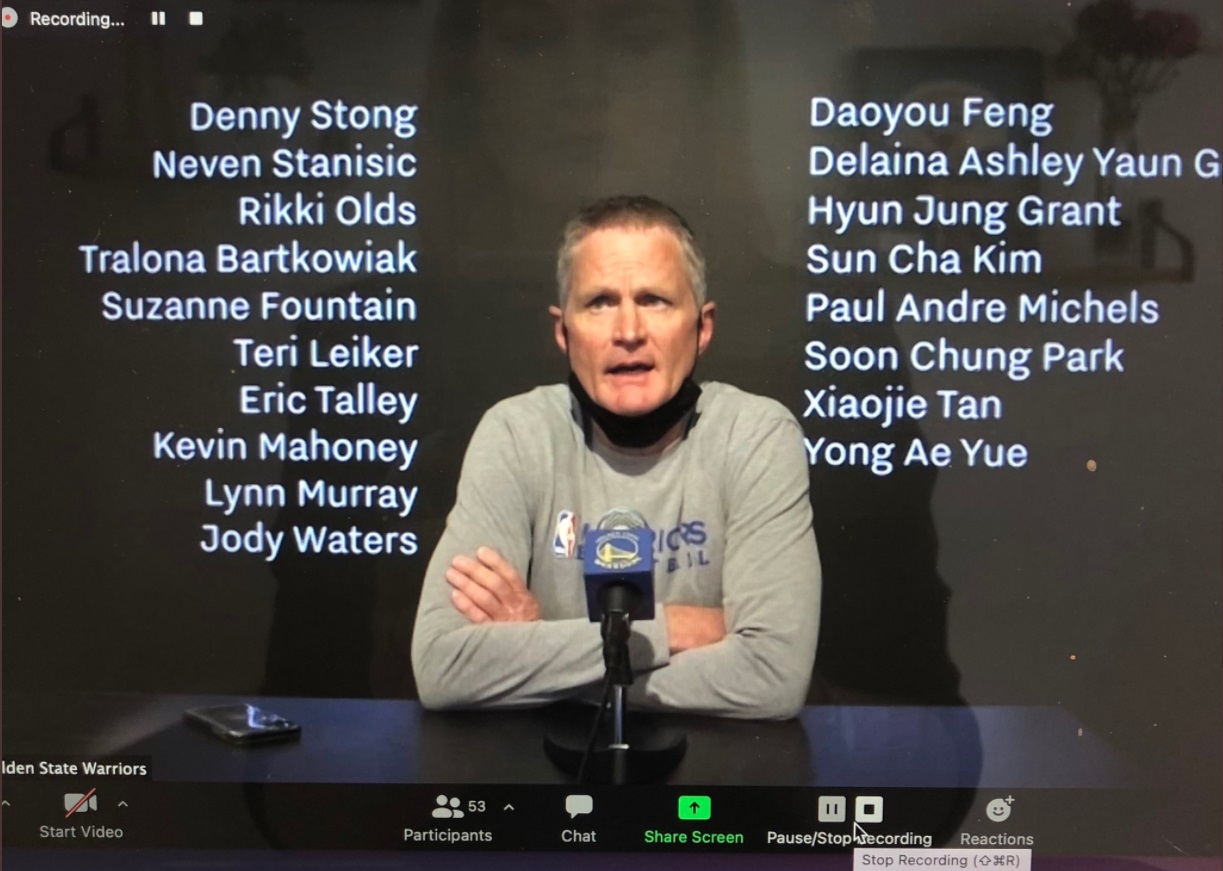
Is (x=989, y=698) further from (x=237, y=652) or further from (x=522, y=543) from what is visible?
(x=237, y=652)

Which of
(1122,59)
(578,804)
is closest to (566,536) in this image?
(578,804)

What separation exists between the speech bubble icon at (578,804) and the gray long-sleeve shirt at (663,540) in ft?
0.52

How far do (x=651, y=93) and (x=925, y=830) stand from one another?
1.16 meters

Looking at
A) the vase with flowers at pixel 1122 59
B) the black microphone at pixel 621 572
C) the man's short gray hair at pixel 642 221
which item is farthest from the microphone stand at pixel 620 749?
the vase with flowers at pixel 1122 59

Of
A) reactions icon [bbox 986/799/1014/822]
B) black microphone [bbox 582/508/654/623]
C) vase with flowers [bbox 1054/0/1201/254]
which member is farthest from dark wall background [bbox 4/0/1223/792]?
black microphone [bbox 582/508/654/623]

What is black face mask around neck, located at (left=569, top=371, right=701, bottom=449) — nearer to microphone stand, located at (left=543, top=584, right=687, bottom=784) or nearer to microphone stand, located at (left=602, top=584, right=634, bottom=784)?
microphone stand, located at (left=602, top=584, right=634, bottom=784)

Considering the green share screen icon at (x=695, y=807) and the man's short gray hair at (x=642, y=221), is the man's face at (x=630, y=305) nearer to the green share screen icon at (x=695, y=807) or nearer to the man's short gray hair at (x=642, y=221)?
the man's short gray hair at (x=642, y=221)

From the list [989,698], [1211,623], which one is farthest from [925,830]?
[1211,623]

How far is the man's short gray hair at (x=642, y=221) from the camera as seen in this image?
1.63 metres

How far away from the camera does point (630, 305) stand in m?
1.63

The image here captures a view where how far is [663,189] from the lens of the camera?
1628 millimetres

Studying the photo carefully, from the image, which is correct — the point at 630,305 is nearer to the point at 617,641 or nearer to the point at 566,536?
the point at 566,536

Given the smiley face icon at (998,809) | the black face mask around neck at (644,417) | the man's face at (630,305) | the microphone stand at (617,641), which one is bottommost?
the smiley face icon at (998,809)

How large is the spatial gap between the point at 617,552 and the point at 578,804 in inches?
16.6
